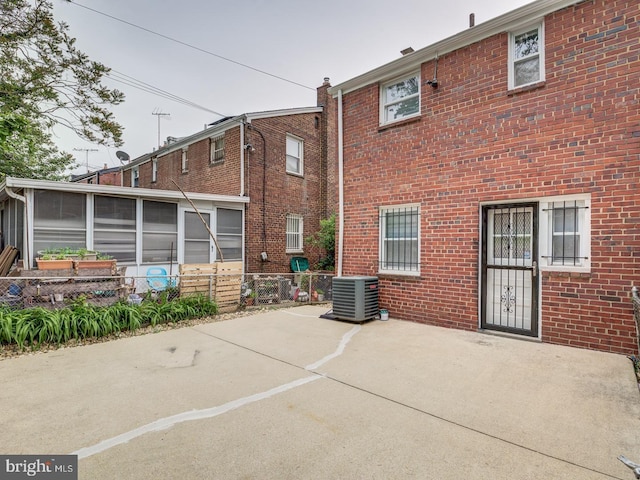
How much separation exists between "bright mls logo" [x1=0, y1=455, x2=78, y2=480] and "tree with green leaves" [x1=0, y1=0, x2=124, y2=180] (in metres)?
8.42

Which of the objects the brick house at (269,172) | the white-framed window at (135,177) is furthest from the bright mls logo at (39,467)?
the white-framed window at (135,177)

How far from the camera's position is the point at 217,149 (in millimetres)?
12812

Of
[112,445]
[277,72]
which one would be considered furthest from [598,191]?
[277,72]

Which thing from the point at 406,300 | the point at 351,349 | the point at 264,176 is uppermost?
the point at 264,176

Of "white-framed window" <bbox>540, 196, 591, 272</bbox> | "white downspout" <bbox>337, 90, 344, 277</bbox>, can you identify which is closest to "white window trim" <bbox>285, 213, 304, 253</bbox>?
"white downspout" <bbox>337, 90, 344, 277</bbox>

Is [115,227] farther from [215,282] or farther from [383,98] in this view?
[383,98]

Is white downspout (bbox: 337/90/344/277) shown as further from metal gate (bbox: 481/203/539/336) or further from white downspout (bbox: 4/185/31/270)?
white downspout (bbox: 4/185/31/270)

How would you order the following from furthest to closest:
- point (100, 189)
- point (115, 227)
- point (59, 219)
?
point (115, 227)
point (100, 189)
point (59, 219)

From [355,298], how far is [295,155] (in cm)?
815

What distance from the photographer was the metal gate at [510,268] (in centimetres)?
546

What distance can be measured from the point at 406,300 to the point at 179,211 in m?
7.28

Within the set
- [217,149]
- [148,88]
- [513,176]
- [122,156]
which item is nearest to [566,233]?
[513,176]

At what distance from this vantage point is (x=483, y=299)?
6.00 m

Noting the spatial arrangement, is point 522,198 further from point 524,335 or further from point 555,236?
point 524,335
